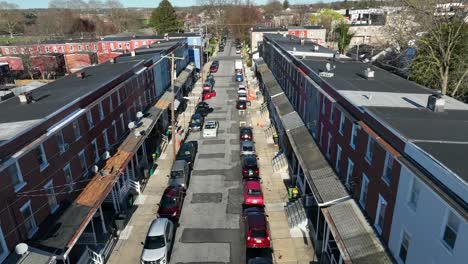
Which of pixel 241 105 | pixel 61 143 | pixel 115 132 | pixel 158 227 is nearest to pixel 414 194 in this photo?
pixel 158 227

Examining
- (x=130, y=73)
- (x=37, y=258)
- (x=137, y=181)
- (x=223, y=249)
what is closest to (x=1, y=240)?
(x=37, y=258)

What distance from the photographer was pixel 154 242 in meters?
20.0

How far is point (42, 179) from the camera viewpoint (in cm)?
1770

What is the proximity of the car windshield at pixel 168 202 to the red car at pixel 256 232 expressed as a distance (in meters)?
5.63

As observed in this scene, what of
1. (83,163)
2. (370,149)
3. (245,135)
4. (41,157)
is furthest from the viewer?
(245,135)

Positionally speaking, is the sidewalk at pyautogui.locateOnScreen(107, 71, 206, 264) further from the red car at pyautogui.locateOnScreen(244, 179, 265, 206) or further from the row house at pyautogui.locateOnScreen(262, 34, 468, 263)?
the row house at pyautogui.locateOnScreen(262, 34, 468, 263)

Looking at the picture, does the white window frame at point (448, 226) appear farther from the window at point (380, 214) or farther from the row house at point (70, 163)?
the row house at point (70, 163)

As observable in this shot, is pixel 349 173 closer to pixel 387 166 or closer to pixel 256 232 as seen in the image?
pixel 387 166

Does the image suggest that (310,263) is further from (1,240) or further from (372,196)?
(1,240)

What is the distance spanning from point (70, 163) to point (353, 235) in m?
16.6

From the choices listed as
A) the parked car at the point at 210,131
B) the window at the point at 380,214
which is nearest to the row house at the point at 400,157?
the window at the point at 380,214

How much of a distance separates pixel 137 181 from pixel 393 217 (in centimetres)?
2056

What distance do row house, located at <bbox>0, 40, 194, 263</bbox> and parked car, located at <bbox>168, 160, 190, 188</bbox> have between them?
10.0ft

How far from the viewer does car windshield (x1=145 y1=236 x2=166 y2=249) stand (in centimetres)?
1981
